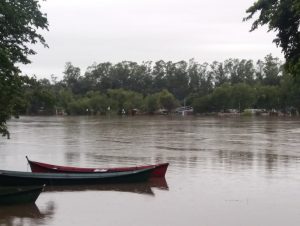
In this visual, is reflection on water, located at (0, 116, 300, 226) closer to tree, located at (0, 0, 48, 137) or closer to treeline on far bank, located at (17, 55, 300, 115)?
tree, located at (0, 0, 48, 137)

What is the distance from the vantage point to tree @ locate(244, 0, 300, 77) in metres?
11.0

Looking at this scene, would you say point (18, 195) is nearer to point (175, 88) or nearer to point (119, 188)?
point (119, 188)

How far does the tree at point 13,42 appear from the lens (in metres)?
14.2

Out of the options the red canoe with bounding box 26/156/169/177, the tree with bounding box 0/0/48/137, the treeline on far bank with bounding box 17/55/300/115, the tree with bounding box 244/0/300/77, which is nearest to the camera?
the tree with bounding box 244/0/300/77

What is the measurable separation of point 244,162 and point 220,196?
10173 millimetres

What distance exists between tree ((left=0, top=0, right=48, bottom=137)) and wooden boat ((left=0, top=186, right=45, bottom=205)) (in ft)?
6.13

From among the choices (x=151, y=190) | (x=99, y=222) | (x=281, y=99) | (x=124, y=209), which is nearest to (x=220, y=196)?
(x=151, y=190)

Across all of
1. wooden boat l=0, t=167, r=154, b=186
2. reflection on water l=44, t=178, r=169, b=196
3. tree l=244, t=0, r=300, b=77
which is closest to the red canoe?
wooden boat l=0, t=167, r=154, b=186

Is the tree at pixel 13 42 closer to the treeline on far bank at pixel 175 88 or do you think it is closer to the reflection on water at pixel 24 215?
the reflection on water at pixel 24 215

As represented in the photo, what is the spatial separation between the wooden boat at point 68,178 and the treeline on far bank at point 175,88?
90583mm

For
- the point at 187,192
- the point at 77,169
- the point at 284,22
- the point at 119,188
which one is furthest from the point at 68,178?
the point at 284,22

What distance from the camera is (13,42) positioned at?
54.6ft

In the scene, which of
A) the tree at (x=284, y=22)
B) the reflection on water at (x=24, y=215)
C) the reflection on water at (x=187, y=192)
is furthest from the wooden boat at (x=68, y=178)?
the tree at (x=284, y=22)

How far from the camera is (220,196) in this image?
1919 cm
